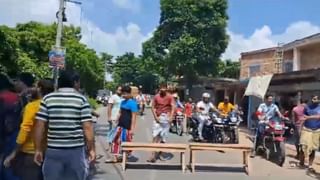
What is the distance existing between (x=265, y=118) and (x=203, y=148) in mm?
3031

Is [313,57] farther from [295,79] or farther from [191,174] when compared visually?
[191,174]

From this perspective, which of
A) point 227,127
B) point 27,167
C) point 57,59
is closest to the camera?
point 27,167

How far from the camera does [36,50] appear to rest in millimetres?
38625

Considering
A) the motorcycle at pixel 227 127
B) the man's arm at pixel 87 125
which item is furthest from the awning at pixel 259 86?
the man's arm at pixel 87 125

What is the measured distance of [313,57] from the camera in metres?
30.7

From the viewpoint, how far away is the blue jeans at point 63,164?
6.11 metres

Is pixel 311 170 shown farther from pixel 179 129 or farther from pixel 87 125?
pixel 179 129

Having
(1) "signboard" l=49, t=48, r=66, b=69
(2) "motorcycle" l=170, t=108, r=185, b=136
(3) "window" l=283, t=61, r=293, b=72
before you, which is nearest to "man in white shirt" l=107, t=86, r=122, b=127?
(1) "signboard" l=49, t=48, r=66, b=69

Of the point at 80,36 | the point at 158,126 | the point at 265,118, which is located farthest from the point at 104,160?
the point at 80,36

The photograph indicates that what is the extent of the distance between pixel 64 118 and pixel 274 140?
9.32 meters

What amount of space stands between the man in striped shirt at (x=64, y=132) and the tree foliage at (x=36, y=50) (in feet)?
31.0

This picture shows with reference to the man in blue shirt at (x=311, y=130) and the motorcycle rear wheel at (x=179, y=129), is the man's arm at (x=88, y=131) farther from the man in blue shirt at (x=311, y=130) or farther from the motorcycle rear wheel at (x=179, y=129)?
the motorcycle rear wheel at (x=179, y=129)

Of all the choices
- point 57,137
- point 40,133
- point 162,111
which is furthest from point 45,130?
point 162,111

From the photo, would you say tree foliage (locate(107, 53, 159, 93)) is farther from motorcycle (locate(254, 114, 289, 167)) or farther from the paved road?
the paved road
